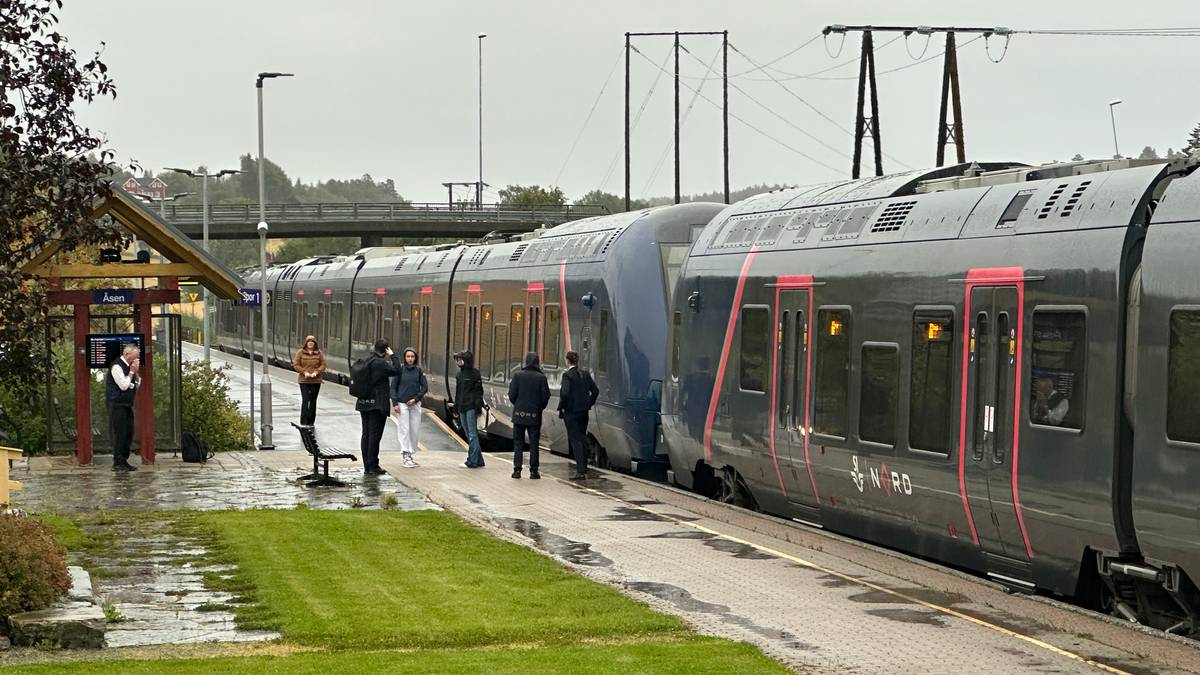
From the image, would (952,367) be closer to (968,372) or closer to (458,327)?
(968,372)

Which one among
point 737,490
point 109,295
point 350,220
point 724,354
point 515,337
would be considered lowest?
point 737,490

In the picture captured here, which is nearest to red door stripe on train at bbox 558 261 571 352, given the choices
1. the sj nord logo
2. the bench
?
the bench

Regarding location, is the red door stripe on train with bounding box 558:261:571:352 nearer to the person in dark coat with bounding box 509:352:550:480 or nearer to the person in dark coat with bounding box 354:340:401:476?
the person in dark coat with bounding box 509:352:550:480

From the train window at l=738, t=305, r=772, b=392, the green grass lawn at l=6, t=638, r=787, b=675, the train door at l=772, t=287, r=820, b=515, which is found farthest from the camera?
the train window at l=738, t=305, r=772, b=392

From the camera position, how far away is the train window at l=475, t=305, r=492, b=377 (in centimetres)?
3119

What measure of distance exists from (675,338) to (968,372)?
7522mm

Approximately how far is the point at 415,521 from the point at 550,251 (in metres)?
9.64

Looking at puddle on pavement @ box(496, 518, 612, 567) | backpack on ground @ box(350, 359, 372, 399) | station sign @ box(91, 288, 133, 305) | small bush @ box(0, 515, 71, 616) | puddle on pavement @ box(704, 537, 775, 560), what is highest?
station sign @ box(91, 288, 133, 305)

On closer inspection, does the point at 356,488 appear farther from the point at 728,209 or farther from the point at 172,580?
the point at 172,580

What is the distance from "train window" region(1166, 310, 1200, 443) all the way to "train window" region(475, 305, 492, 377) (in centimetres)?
2066

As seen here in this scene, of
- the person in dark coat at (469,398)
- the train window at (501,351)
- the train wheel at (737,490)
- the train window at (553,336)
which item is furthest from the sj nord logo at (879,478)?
the train window at (501,351)

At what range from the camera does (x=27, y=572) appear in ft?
38.6

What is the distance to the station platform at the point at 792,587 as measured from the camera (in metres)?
10.7

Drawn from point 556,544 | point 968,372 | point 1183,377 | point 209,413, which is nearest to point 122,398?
point 209,413
